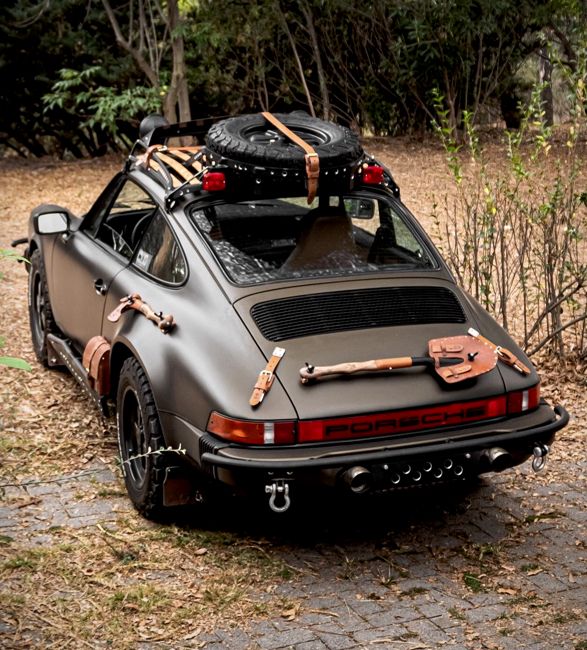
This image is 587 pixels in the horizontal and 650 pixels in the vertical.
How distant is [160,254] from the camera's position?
5473mm

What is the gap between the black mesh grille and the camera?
15.8 feet

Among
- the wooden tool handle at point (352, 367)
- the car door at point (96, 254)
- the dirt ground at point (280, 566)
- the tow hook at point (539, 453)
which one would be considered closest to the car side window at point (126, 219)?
the car door at point (96, 254)

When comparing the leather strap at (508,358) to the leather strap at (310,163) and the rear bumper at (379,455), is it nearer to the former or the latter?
the rear bumper at (379,455)

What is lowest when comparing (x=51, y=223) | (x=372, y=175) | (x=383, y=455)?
(x=383, y=455)

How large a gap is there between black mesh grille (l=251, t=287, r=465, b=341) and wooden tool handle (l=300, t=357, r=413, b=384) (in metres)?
0.30

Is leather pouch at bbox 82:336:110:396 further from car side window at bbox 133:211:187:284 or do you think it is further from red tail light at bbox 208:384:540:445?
red tail light at bbox 208:384:540:445

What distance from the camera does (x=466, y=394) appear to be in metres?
4.65

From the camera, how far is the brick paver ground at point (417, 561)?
13.7ft

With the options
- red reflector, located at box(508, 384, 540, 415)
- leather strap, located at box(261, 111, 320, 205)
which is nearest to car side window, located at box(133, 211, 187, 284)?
leather strap, located at box(261, 111, 320, 205)

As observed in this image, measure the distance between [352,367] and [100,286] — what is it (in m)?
1.98

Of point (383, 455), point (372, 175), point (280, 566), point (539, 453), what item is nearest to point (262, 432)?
point (383, 455)

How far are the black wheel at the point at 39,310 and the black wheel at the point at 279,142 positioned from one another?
7.34ft

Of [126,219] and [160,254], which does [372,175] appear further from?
[126,219]

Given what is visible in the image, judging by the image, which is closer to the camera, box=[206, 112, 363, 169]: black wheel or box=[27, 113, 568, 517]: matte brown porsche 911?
box=[27, 113, 568, 517]: matte brown porsche 911
